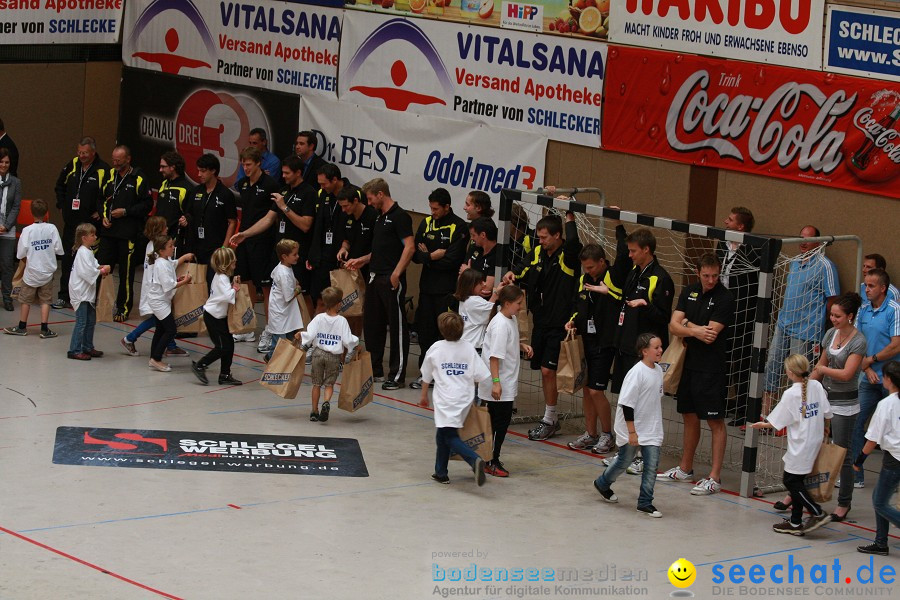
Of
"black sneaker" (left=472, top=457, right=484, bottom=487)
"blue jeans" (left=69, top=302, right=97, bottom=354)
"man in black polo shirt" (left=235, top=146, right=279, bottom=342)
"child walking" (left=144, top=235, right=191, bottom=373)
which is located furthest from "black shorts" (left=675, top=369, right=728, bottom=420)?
"blue jeans" (left=69, top=302, right=97, bottom=354)

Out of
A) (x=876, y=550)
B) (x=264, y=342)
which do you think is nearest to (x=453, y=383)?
(x=876, y=550)

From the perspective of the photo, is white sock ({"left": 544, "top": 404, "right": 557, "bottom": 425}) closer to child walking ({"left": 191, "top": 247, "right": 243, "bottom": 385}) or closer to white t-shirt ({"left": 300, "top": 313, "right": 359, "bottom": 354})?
white t-shirt ({"left": 300, "top": 313, "right": 359, "bottom": 354})

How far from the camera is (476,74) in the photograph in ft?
56.6

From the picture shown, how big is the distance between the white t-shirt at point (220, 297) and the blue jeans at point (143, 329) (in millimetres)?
1145

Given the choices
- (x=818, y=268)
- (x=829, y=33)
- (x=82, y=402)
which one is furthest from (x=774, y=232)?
(x=82, y=402)

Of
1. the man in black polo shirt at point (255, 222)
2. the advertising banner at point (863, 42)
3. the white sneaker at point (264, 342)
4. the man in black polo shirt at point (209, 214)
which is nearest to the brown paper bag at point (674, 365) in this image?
the advertising banner at point (863, 42)

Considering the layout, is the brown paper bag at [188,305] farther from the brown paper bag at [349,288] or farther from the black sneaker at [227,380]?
the brown paper bag at [349,288]

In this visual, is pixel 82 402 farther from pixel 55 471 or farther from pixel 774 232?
pixel 774 232

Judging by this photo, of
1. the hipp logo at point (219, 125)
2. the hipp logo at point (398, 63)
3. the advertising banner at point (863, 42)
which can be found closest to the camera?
the advertising banner at point (863, 42)

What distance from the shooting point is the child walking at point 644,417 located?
11.0m

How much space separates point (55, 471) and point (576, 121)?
7951mm

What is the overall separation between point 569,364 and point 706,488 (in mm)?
1954

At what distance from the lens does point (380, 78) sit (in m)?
18.5

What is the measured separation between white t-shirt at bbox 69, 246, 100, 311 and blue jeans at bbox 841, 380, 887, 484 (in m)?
8.67
